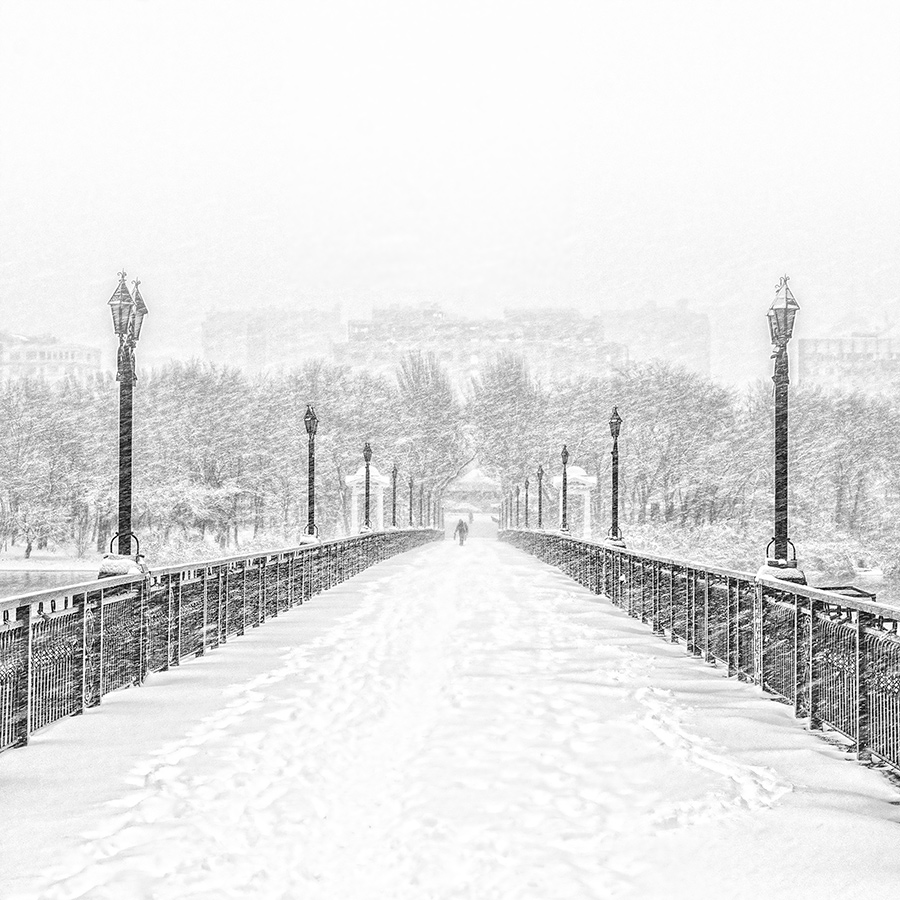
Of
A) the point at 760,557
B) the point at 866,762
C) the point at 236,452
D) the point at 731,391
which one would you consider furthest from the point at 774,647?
the point at 731,391

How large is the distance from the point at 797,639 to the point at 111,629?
6.12 metres

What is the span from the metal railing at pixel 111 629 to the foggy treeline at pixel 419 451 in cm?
4943

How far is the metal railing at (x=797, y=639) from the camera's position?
303 inches

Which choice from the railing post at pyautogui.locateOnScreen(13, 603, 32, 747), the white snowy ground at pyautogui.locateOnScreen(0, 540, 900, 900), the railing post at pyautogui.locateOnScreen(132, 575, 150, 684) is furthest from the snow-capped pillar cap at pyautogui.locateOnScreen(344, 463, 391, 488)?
the railing post at pyautogui.locateOnScreen(13, 603, 32, 747)

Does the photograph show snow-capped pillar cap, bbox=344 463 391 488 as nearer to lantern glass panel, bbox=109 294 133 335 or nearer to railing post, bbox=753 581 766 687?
lantern glass panel, bbox=109 294 133 335

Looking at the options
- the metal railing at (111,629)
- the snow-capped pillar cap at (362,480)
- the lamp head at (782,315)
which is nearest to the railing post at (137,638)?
the metal railing at (111,629)

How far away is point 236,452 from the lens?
80.2 metres

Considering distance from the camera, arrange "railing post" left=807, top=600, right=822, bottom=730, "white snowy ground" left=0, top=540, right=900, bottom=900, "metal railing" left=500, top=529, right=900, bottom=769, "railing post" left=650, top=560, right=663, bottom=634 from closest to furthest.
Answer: "white snowy ground" left=0, top=540, right=900, bottom=900
"metal railing" left=500, top=529, right=900, bottom=769
"railing post" left=807, top=600, right=822, bottom=730
"railing post" left=650, top=560, right=663, bottom=634

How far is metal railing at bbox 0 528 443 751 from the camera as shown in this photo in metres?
8.32

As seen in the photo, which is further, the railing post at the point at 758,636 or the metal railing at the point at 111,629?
the railing post at the point at 758,636

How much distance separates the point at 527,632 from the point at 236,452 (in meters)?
66.4

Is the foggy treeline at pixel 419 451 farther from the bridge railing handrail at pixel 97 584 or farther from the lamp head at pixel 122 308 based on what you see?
the bridge railing handrail at pixel 97 584

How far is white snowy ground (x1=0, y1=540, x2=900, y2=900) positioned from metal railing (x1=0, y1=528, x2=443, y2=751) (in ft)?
0.90

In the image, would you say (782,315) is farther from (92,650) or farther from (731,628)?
(92,650)
